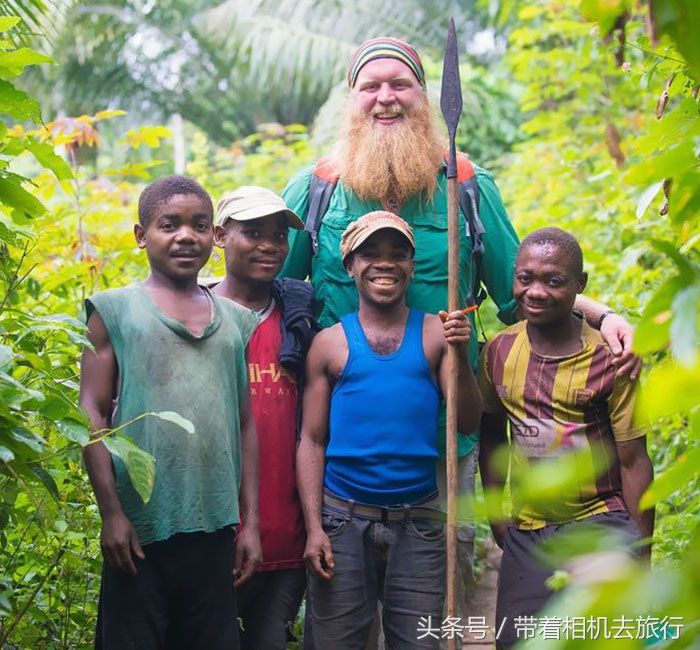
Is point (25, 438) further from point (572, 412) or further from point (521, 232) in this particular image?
point (521, 232)

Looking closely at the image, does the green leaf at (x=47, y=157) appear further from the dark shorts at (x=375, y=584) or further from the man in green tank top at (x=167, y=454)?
the dark shorts at (x=375, y=584)

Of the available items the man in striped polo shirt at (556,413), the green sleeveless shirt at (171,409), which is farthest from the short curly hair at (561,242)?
the green sleeveless shirt at (171,409)

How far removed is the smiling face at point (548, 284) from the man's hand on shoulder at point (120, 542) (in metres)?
1.51

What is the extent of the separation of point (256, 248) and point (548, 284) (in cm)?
101

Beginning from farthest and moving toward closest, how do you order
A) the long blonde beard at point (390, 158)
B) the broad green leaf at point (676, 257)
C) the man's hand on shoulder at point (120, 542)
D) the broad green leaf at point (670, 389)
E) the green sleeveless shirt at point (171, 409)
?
the long blonde beard at point (390, 158) < the green sleeveless shirt at point (171, 409) < the man's hand on shoulder at point (120, 542) < the broad green leaf at point (676, 257) < the broad green leaf at point (670, 389)

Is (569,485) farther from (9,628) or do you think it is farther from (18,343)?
(9,628)

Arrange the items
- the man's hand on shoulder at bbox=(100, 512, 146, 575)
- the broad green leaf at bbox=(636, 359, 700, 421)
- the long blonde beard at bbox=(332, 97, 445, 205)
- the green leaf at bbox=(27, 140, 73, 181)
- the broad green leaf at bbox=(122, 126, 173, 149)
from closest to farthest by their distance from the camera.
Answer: the broad green leaf at bbox=(636, 359, 700, 421), the green leaf at bbox=(27, 140, 73, 181), the man's hand on shoulder at bbox=(100, 512, 146, 575), the long blonde beard at bbox=(332, 97, 445, 205), the broad green leaf at bbox=(122, 126, 173, 149)

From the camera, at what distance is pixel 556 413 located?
3.69 metres

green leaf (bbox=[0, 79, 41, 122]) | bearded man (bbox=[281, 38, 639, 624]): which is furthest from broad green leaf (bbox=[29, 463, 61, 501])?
bearded man (bbox=[281, 38, 639, 624])

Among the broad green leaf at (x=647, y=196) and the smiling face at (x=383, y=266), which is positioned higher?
the broad green leaf at (x=647, y=196)

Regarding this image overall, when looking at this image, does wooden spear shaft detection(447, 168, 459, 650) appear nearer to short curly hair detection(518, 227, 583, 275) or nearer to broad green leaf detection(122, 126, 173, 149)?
short curly hair detection(518, 227, 583, 275)

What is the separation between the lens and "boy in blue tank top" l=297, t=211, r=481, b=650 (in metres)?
3.64

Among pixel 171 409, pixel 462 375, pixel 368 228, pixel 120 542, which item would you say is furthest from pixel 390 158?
pixel 120 542

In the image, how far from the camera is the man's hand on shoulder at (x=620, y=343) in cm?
360
